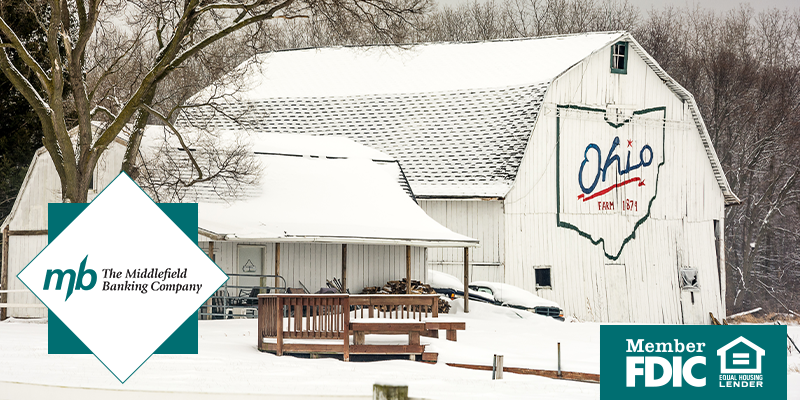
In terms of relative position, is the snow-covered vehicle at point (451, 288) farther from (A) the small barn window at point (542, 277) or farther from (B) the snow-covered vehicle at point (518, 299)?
(A) the small barn window at point (542, 277)

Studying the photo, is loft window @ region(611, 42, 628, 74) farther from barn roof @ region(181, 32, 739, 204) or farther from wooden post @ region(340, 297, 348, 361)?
wooden post @ region(340, 297, 348, 361)

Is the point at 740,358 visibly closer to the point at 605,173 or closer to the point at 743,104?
the point at 605,173

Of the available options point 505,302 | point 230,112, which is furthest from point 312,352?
point 230,112

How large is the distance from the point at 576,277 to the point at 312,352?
50.9ft

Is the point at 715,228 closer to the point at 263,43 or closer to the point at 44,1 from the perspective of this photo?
the point at 263,43

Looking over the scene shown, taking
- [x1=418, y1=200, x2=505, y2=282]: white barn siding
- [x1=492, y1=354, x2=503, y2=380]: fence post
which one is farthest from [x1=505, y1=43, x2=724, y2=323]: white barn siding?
[x1=492, y1=354, x2=503, y2=380]: fence post

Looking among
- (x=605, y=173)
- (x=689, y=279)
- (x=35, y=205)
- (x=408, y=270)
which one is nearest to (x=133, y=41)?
(x=35, y=205)

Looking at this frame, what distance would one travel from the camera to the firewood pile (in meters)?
24.7

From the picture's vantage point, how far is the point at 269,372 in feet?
40.5

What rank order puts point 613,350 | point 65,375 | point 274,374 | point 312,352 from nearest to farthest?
point 613,350
point 65,375
point 274,374
point 312,352

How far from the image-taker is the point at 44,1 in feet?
65.7

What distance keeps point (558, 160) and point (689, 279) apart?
5.89m

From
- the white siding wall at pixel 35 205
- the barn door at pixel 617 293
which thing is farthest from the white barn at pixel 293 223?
the barn door at pixel 617 293

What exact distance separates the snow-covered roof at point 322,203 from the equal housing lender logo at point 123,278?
10.8 m
